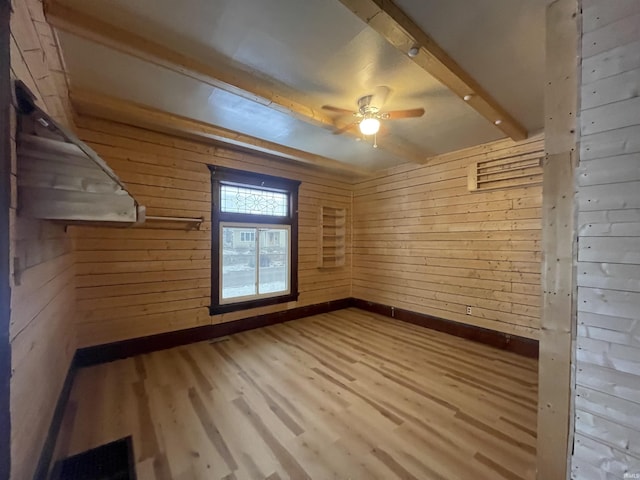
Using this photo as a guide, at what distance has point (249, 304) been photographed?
406 centimetres

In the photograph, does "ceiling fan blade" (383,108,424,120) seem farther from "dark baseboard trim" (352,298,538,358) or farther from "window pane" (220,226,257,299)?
"dark baseboard trim" (352,298,538,358)

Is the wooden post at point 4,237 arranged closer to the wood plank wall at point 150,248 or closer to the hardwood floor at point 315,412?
the hardwood floor at point 315,412

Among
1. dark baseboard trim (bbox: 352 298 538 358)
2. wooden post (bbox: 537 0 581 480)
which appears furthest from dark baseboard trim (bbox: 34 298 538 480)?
wooden post (bbox: 537 0 581 480)

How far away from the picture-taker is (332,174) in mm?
5137

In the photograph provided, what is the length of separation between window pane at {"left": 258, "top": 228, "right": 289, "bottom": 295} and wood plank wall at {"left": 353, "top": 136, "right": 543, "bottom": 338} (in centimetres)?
163

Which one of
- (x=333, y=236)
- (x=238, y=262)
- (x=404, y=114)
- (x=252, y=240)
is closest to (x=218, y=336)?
(x=238, y=262)

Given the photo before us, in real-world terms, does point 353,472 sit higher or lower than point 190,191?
lower

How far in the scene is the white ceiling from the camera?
157 centimetres

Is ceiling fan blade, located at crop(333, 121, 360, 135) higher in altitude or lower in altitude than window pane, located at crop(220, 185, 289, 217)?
higher

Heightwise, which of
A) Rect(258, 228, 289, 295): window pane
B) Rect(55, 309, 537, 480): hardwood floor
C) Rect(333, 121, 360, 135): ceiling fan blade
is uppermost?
Rect(333, 121, 360, 135): ceiling fan blade

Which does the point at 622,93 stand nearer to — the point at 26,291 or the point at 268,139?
the point at 26,291

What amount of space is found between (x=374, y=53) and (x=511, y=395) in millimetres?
3119

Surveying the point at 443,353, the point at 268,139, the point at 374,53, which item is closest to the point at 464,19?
the point at 374,53

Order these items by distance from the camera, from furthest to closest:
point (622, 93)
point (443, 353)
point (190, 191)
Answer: point (190, 191) → point (443, 353) → point (622, 93)
